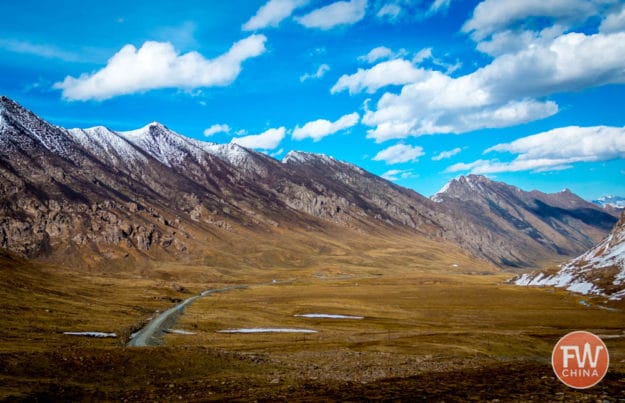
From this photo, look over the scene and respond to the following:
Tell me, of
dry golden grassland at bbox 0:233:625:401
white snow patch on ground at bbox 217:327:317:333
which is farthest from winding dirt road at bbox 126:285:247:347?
white snow patch on ground at bbox 217:327:317:333

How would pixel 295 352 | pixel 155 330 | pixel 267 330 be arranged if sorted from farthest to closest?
Answer: pixel 267 330, pixel 155 330, pixel 295 352

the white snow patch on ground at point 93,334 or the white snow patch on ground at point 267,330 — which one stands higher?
the white snow patch on ground at point 93,334

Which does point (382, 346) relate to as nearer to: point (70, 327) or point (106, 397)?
point (106, 397)

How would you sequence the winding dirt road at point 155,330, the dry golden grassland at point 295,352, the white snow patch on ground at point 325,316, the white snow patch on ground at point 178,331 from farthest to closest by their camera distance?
the white snow patch on ground at point 325,316, the white snow patch on ground at point 178,331, the winding dirt road at point 155,330, the dry golden grassland at point 295,352

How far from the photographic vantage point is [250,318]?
108 m

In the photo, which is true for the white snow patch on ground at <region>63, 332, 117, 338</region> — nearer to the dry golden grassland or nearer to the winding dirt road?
the dry golden grassland

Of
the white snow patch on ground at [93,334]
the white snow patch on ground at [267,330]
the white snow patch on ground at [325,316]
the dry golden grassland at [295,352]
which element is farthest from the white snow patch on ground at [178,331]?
the white snow patch on ground at [325,316]

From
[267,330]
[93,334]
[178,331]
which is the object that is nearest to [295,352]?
[267,330]

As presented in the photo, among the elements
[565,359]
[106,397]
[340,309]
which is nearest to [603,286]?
[340,309]

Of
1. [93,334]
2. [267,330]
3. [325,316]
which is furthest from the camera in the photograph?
[325,316]

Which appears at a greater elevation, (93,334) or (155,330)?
(93,334)

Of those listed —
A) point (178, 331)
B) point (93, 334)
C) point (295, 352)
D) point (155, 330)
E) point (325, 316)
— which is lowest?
point (325, 316)

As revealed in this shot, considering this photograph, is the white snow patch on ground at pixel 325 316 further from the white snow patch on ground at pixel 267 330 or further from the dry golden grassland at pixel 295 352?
the white snow patch on ground at pixel 267 330

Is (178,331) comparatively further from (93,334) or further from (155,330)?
(93,334)
